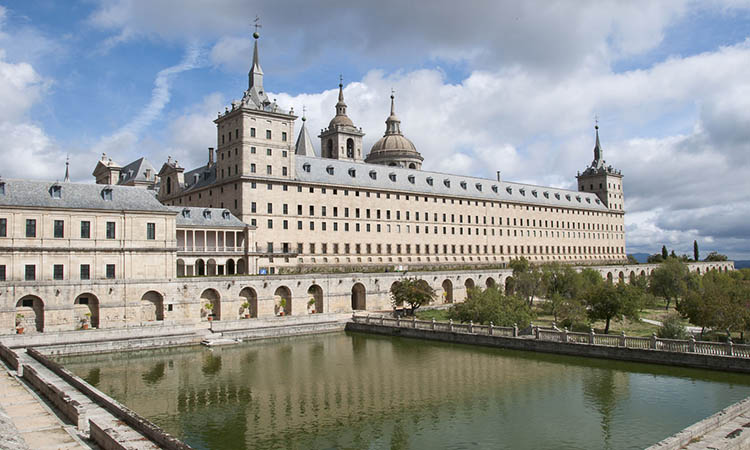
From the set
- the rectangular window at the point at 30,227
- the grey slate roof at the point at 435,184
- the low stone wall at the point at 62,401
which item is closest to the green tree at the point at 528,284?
the grey slate roof at the point at 435,184

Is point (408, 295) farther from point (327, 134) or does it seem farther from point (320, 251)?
point (327, 134)

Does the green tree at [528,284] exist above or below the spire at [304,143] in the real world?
below

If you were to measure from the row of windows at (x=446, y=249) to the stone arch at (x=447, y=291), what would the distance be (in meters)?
9.40

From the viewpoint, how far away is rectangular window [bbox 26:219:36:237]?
42125mm

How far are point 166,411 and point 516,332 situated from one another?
23.2 meters

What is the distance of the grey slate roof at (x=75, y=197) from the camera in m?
42.3

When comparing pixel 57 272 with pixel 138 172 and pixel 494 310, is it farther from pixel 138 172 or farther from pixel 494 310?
pixel 138 172

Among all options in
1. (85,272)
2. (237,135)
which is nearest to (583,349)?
(85,272)

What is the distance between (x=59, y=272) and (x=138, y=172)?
43.1 m

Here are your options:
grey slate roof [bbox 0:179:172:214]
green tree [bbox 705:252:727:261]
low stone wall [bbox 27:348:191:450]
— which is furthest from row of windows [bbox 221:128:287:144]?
green tree [bbox 705:252:727:261]

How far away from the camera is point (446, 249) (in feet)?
264

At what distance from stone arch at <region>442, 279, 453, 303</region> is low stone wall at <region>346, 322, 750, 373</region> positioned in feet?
64.3

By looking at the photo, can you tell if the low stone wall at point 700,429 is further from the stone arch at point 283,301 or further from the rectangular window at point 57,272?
the rectangular window at point 57,272

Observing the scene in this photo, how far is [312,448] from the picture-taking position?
20.2 metres
